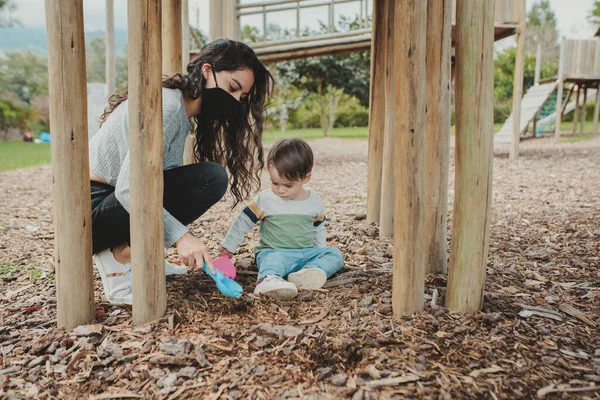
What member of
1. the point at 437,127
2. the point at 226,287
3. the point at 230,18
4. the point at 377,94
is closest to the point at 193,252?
the point at 226,287

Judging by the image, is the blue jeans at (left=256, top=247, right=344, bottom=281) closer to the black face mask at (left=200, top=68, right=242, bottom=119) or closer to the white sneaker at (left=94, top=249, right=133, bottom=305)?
the white sneaker at (left=94, top=249, right=133, bottom=305)

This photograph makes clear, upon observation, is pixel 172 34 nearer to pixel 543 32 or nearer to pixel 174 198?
pixel 174 198

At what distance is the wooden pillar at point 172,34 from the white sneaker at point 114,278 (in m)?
1.64

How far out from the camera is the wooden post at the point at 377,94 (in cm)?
390

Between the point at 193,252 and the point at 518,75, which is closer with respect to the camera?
the point at 193,252

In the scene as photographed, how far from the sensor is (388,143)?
3662mm

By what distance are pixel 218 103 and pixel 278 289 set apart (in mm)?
1034

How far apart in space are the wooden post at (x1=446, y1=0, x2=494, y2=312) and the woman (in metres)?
1.10

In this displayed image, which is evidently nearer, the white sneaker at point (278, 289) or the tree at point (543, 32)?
the white sneaker at point (278, 289)

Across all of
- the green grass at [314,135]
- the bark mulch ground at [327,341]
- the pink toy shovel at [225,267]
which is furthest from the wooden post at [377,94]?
the green grass at [314,135]

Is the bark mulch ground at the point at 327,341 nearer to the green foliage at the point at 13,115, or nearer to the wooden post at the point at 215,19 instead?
the wooden post at the point at 215,19

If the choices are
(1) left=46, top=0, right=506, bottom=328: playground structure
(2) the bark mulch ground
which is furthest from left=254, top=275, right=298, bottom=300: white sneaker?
(1) left=46, top=0, right=506, bottom=328: playground structure

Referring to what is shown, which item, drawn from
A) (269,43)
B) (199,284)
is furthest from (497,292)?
(269,43)

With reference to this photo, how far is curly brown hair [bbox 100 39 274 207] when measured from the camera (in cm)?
263
